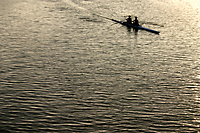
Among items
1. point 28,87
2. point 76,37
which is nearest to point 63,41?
point 76,37

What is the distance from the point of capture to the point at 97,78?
74.6ft

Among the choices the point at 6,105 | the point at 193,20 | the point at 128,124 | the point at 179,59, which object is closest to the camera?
the point at 128,124

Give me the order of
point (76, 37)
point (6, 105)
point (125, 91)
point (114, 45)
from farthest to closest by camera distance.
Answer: point (76, 37)
point (114, 45)
point (125, 91)
point (6, 105)

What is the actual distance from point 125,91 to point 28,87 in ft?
26.5

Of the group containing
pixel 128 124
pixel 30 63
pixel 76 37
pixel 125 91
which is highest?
pixel 76 37

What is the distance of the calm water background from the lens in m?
16.2

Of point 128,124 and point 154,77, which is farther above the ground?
point 154,77

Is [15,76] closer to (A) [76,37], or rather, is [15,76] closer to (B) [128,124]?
(B) [128,124]

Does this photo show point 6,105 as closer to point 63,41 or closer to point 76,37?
point 63,41

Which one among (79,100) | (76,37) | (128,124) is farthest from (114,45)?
(128,124)

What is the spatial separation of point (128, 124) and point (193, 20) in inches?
1634

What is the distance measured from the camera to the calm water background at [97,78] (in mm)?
16172

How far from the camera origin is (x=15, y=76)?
73.1 feet

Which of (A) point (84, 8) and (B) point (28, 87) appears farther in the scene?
(A) point (84, 8)
